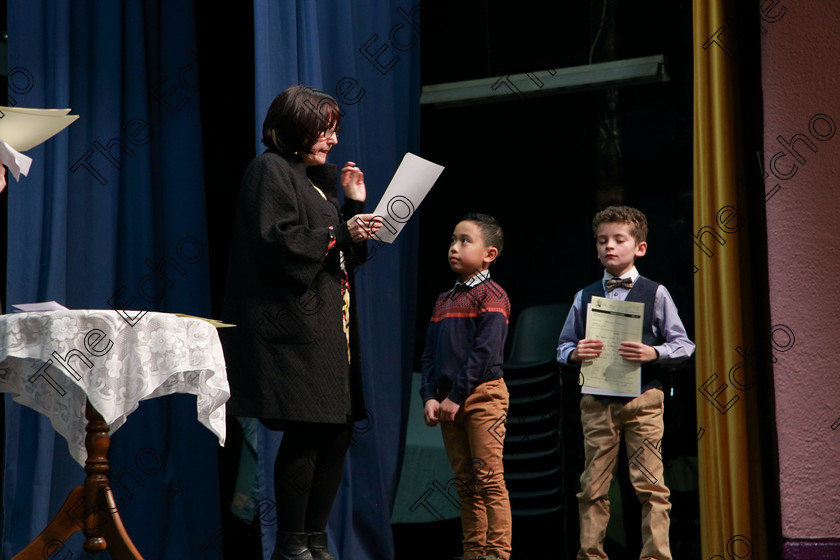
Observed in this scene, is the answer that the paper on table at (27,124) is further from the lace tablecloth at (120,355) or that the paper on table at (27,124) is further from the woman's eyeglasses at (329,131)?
the woman's eyeglasses at (329,131)

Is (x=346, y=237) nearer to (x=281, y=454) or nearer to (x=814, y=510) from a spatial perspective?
(x=281, y=454)

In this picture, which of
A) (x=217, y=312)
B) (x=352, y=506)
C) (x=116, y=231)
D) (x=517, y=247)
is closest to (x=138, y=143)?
(x=116, y=231)

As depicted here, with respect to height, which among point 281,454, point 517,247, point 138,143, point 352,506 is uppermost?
Answer: point 138,143

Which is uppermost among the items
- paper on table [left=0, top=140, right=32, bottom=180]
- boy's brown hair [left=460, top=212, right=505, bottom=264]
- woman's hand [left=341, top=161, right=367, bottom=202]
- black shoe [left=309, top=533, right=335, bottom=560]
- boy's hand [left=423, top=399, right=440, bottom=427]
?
paper on table [left=0, top=140, right=32, bottom=180]

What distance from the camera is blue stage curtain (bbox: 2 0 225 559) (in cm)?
310

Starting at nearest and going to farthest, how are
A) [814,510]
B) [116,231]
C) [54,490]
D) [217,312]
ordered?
1. [814,510]
2. [54,490]
3. [116,231]
4. [217,312]

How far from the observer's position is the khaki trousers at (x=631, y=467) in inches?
110

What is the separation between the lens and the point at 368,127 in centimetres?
353

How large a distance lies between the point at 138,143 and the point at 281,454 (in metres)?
1.69

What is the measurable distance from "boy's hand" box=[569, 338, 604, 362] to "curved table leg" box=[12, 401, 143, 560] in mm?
1432

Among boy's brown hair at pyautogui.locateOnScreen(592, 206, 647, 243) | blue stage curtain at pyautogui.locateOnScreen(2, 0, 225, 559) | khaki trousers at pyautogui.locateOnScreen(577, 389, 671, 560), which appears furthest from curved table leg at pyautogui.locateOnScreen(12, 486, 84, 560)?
boy's brown hair at pyautogui.locateOnScreen(592, 206, 647, 243)

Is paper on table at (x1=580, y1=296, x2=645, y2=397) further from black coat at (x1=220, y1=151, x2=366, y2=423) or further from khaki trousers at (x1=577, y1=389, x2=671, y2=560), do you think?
black coat at (x1=220, y1=151, x2=366, y2=423)

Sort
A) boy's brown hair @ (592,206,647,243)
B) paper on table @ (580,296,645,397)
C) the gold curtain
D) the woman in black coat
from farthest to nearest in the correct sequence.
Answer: boy's brown hair @ (592,206,647,243), paper on table @ (580,296,645,397), the gold curtain, the woman in black coat

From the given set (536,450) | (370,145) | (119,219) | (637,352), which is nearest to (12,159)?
(119,219)
